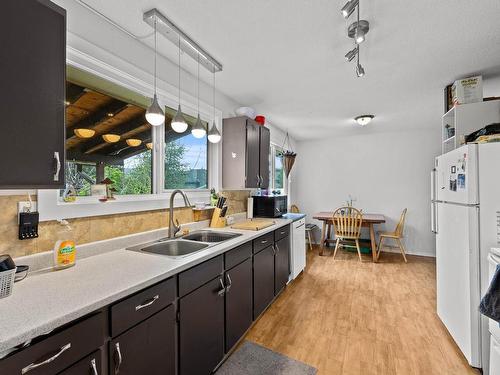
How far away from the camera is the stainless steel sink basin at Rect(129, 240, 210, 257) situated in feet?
5.81

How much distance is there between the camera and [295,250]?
332 centimetres

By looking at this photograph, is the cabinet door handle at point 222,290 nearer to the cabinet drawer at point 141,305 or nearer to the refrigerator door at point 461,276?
the cabinet drawer at point 141,305

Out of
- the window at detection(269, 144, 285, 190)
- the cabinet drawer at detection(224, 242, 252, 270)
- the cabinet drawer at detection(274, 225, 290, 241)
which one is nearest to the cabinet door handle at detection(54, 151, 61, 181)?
the cabinet drawer at detection(224, 242, 252, 270)

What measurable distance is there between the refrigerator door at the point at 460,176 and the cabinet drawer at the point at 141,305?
6.75 ft

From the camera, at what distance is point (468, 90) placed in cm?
233

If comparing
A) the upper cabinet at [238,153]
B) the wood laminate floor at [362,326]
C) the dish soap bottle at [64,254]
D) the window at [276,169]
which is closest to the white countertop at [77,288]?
the dish soap bottle at [64,254]

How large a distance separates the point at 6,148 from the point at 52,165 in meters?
0.16

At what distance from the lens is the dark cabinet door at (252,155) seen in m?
2.84

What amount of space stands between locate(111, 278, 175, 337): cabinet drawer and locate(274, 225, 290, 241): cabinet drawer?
62.9 inches

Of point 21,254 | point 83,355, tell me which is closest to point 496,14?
point 83,355

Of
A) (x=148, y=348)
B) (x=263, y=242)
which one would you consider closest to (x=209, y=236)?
(x=263, y=242)

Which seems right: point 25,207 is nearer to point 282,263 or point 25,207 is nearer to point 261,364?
point 261,364

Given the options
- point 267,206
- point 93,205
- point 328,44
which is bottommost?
point 267,206

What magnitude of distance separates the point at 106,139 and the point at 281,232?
2.01 m
